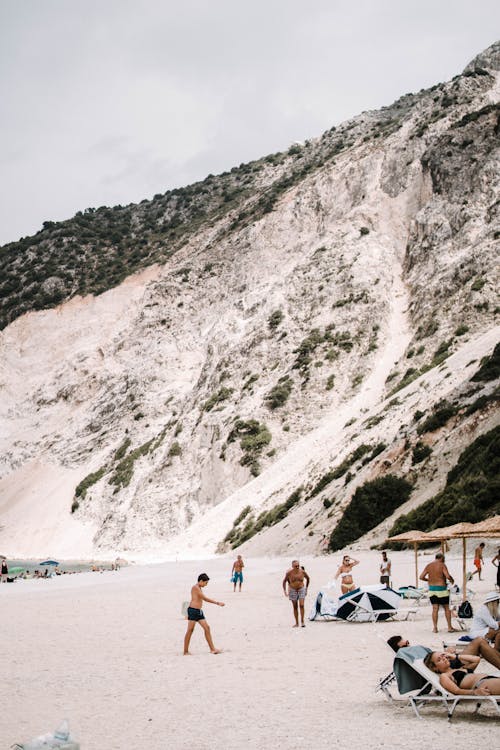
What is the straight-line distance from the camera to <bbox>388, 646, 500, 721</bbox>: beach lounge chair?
6.49m

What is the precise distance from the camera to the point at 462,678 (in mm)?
6590

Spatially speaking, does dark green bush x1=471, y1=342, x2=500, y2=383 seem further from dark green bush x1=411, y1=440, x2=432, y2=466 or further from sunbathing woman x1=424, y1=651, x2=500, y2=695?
sunbathing woman x1=424, y1=651, x2=500, y2=695

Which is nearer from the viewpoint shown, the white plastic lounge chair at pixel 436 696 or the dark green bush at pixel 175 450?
the white plastic lounge chair at pixel 436 696

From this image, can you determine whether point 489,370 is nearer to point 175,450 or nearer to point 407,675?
point 175,450

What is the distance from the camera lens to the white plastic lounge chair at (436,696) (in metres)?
6.26

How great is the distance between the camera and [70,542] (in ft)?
184

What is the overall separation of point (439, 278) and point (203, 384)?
20421mm

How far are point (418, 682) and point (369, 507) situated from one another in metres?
22.6

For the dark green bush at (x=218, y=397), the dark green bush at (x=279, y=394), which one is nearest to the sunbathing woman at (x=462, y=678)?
the dark green bush at (x=279, y=394)

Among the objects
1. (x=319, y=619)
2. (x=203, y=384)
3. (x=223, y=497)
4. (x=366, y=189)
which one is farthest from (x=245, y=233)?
(x=319, y=619)

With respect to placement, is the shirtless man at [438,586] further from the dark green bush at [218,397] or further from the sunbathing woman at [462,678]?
the dark green bush at [218,397]

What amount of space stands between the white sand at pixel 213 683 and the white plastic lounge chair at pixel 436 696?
0.12m

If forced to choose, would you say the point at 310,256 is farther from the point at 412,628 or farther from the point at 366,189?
the point at 412,628

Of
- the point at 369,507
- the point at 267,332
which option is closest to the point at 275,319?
the point at 267,332
